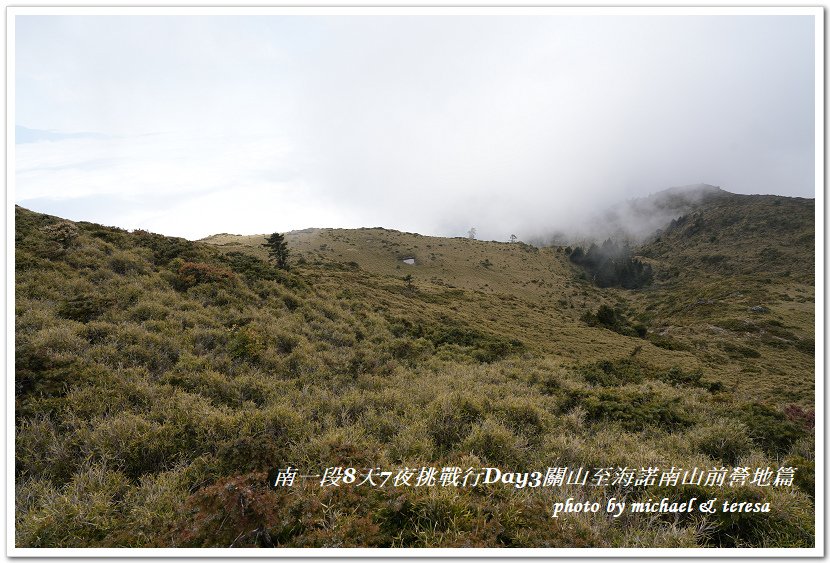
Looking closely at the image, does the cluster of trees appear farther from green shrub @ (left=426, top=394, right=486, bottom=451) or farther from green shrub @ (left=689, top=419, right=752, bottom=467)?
green shrub @ (left=426, top=394, right=486, bottom=451)

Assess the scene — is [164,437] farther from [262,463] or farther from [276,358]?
[276,358]

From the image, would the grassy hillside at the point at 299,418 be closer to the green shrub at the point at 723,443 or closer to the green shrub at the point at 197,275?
the green shrub at the point at 723,443

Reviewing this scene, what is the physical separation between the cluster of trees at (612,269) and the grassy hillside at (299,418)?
69490 millimetres

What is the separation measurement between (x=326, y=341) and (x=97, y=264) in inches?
386

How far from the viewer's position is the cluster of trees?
8188 centimetres

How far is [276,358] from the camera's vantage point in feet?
33.4

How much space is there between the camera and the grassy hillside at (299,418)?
164 inches

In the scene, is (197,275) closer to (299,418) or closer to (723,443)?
(299,418)

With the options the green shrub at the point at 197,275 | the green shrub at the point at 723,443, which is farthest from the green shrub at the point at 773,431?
the green shrub at the point at 197,275

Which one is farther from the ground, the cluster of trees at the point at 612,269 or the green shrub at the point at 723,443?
the cluster of trees at the point at 612,269

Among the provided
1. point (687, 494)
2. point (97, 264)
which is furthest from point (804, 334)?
point (97, 264)

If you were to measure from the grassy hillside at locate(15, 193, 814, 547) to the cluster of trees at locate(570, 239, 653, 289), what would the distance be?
69490mm

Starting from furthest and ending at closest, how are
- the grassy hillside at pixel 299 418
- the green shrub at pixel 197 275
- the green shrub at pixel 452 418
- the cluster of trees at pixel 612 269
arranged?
the cluster of trees at pixel 612 269 < the green shrub at pixel 197 275 < the green shrub at pixel 452 418 < the grassy hillside at pixel 299 418

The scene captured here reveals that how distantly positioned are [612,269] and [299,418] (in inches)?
3766
